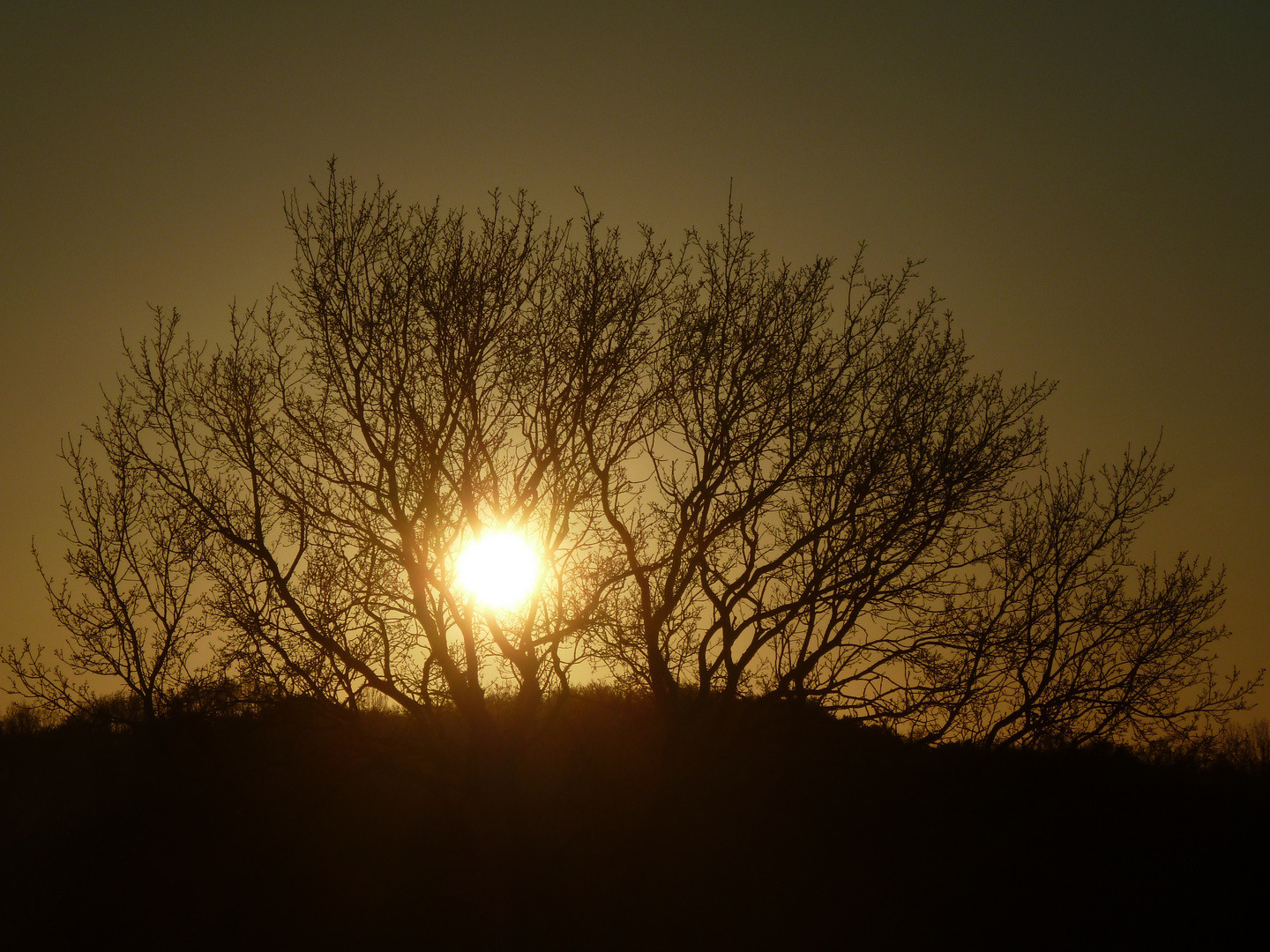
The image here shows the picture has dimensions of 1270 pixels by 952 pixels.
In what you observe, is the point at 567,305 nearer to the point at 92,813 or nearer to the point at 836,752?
the point at 836,752

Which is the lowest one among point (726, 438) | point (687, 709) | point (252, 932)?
point (252, 932)

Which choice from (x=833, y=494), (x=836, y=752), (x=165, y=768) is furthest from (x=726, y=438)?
(x=165, y=768)

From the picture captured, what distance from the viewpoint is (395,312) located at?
10.1 metres

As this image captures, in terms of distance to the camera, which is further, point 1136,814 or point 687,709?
point 1136,814

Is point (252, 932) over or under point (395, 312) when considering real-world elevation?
under

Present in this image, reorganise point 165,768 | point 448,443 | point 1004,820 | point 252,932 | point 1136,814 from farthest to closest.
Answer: point 1136,814 < point 1004,820 < point 165,768 < point 252,932 < point 448,443

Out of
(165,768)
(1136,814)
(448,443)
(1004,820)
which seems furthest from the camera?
(1136,814)

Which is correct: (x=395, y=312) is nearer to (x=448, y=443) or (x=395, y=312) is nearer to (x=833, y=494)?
(x=448, y=443)

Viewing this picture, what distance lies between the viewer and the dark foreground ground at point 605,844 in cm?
1102

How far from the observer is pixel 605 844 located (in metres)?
11.8

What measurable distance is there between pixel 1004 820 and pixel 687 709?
24.1 ft

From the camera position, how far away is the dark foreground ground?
11.0 m

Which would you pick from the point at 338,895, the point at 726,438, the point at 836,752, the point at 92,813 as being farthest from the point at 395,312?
the point at 92,813

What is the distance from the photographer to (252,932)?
38.3ft
